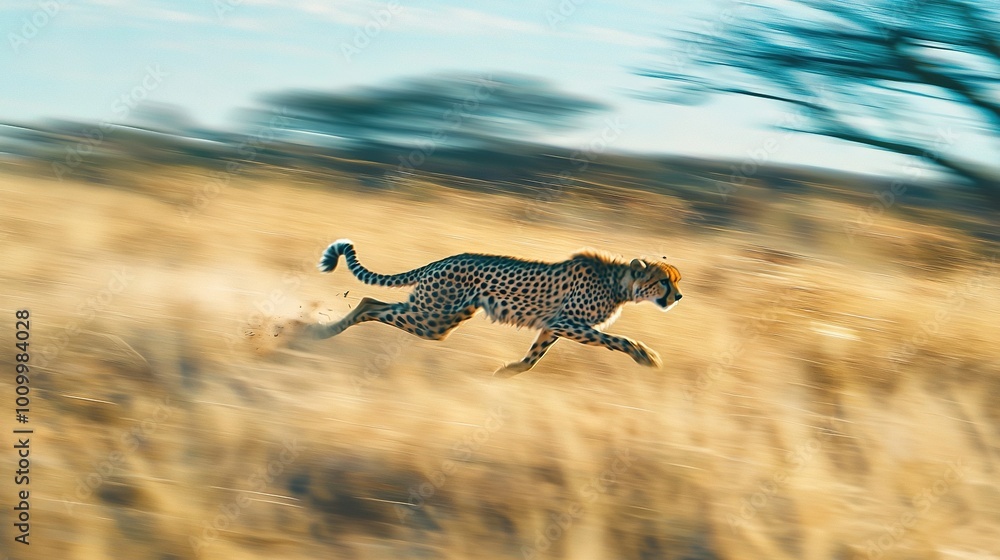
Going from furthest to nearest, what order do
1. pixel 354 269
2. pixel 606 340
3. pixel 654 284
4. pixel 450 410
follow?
pixel 354 269 → pixel 450 410 → pixel 654 284 → pixel 606 340

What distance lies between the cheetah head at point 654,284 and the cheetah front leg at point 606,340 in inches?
9.9

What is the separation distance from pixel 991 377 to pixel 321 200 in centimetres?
480

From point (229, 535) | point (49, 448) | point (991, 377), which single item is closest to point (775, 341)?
point (991, 377)

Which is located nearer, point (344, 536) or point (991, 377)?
point (344, 536)

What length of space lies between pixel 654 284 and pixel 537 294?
1.87 ft

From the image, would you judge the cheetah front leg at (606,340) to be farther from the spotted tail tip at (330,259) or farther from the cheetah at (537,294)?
the spotted tail tip at (330,259)

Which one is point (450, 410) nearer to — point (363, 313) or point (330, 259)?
point (363, 313)

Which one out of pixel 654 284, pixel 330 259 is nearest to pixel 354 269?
pixel 330 259

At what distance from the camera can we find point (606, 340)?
5098mm

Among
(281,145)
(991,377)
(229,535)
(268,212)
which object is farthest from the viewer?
(281,145)

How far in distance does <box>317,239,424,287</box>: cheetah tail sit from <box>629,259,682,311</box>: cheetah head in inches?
42.8

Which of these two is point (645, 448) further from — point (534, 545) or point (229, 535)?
point (229, 535)

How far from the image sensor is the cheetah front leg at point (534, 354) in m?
5.39

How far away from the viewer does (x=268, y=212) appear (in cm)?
777
